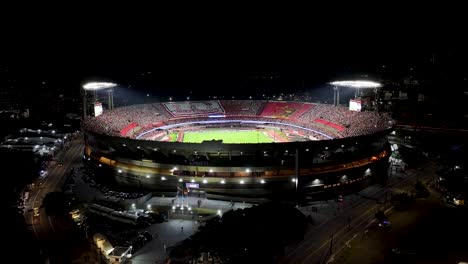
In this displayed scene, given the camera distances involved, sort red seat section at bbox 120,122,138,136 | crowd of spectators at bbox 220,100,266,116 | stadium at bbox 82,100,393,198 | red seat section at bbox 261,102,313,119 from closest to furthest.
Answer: stadium at bbox 82,100,393,198 < red seat section at bbox 120,122,138,136 < red seat section at bbox 261,102,313,119 < crowd of spectators at bbox 220,100,266,116

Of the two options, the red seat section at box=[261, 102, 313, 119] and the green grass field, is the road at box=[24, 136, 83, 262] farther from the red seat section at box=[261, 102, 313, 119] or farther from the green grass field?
the red seat section at box=[261, 102, 313, 119]

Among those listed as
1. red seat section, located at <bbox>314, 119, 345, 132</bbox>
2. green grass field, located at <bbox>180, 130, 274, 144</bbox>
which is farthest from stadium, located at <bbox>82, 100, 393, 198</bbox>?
green grass field, located at <bbox>180, 130, 274, 144</bbox>

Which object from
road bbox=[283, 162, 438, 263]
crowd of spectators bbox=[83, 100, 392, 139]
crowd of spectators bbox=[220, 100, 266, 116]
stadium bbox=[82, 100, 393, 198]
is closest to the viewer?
road bbox=[283, 162, 438, 263]

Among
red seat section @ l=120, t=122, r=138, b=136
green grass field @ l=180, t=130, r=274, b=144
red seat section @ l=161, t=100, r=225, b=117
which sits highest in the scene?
red seat section @ l=161, t=100, r=225, b=117

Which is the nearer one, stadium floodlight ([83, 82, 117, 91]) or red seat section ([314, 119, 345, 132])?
stadium floodlight ([83, 82, 117, 91])

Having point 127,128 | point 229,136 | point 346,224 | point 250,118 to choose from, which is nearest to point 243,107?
point 250,118

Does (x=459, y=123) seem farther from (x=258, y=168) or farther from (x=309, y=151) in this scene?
(x=258, y=168)
